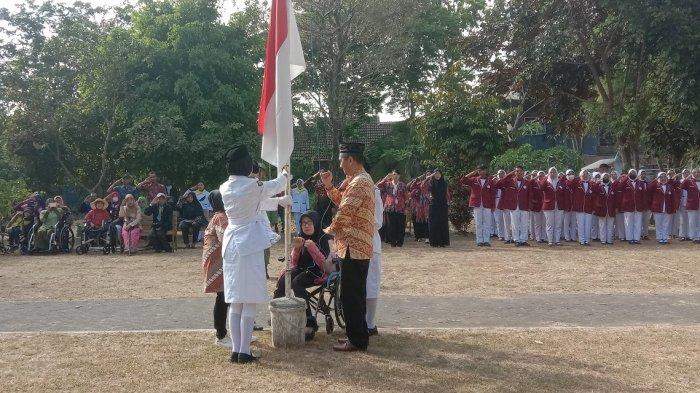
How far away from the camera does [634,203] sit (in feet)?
59.3

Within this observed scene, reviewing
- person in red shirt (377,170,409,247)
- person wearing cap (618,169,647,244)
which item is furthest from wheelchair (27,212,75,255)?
person wearing cap (618,169,647,244)

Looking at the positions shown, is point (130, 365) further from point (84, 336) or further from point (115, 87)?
point (115, 87)

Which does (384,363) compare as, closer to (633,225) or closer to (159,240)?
(159,240)

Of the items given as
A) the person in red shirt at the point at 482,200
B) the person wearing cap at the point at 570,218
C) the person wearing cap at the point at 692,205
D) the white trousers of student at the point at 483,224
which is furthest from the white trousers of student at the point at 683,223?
the white trousers of student at the point at 483,224

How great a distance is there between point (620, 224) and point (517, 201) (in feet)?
10.6

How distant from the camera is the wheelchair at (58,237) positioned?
58.7ft

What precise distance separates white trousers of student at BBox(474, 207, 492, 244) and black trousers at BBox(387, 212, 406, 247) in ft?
6.37

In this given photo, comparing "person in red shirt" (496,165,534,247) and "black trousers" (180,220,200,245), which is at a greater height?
"person in red shirt" (496,165,534,247)

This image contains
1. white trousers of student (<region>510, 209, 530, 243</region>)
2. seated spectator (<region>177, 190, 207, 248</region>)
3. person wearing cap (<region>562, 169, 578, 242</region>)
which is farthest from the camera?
seated spectator (<region>177, 190, 207, 248</region>)

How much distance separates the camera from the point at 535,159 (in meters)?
22.4

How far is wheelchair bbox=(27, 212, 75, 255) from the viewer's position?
58.7ft

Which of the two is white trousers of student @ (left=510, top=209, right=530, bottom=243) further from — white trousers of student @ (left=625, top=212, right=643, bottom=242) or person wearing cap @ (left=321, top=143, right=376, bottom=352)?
person wearing cap @ (left=321, top=143, right=376, bottom=352)

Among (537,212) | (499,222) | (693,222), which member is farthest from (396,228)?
(693,222)

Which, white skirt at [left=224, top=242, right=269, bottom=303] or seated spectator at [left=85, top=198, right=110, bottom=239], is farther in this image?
seated spectator at [left=85, top=198, right=110, bottom=239]
